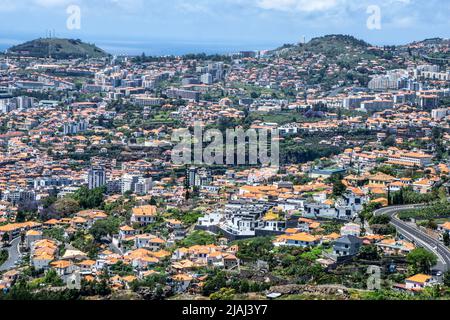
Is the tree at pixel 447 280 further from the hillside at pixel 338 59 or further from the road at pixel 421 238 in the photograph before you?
the hillside at pixel 338 59

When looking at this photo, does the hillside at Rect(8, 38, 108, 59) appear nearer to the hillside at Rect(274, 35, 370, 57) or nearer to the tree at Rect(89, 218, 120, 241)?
the hillside at Rect(274, 35, 370, 57)

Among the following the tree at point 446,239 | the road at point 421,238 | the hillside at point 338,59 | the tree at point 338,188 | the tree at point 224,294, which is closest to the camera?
the tree at point 224,294
